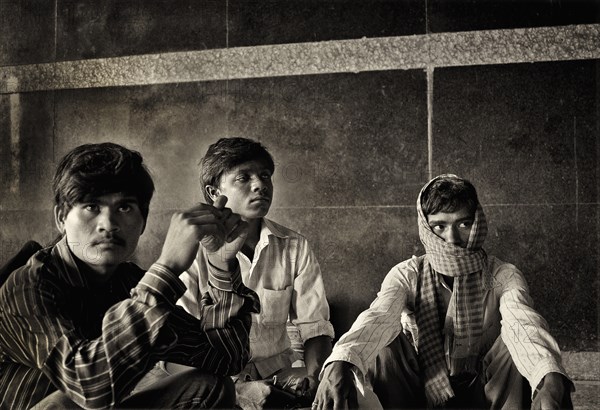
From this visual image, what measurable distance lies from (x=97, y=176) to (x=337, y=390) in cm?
118

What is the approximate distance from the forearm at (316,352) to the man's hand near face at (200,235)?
4.18 ft

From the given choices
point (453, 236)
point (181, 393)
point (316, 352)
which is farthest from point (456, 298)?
point (181, 393)

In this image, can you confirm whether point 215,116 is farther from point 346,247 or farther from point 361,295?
point 361,295

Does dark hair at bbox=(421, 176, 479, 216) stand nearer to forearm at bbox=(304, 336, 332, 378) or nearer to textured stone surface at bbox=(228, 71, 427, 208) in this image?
forearm at bbox=(304, 336, 332, 378)

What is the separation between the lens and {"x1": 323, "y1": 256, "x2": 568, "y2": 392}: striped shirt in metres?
2.67

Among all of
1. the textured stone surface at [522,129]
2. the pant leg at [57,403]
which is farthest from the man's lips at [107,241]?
the textured stone surface at [522,129]

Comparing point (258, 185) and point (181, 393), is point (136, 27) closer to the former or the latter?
point (258, 185)

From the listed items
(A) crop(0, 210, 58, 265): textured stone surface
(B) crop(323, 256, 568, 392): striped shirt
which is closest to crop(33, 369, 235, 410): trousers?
(B) crop(323, 256, 568, 392): striped shirt

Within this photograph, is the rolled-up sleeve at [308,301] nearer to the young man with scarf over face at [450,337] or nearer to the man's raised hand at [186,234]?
the young man with scarf over face at [450,337]

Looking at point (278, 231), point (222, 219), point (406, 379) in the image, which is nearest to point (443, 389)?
point (406, 379)

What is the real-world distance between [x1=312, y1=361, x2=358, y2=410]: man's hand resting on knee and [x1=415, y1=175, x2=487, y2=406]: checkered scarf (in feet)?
2.26

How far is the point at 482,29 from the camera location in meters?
4.89

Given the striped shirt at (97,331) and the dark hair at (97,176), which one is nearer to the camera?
the striped shirt at (97,331)

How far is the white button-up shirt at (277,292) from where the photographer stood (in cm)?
346
